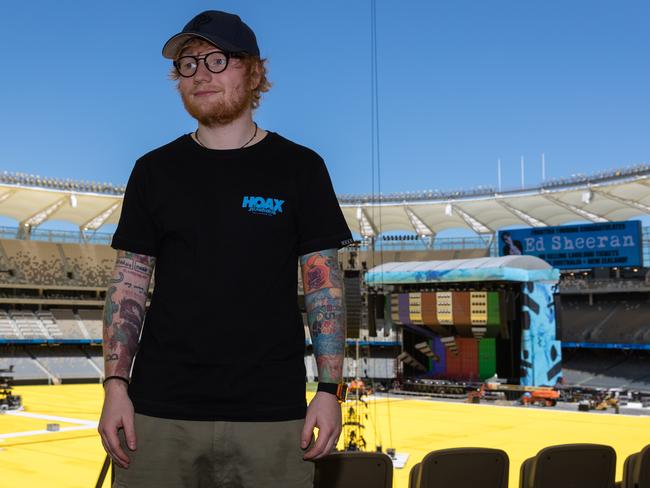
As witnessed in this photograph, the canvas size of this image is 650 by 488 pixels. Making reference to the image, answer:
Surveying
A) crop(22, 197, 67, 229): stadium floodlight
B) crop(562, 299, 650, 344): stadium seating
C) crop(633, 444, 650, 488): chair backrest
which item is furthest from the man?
crop(22, 197, 67, 229): stadium floodlight

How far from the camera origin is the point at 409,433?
1006 inches

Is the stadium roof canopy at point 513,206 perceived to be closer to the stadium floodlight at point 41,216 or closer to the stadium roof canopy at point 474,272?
the stadium roof canopy at point 474,272

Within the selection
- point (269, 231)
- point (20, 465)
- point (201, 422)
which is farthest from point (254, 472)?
point (20, 465)

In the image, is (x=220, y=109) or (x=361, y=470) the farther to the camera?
(x=361, y=470)

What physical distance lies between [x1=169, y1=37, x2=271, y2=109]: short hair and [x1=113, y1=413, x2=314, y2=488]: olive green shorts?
1.34m

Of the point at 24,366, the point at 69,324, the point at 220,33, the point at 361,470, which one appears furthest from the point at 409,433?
the point at 69,324

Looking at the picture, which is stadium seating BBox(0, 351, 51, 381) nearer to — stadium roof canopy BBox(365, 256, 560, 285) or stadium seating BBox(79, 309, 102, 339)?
stadium seating BBox(79, 309, 102, 339)

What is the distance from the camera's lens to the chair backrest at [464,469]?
4.51 m

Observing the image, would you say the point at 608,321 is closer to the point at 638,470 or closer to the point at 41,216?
the point at 41,216

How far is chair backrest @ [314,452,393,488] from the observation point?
158 inches

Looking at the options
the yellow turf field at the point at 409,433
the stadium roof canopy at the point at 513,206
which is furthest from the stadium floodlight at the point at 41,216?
the yellow turf field at the point at 409,433

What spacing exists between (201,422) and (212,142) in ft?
3.67

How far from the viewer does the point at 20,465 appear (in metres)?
18.7

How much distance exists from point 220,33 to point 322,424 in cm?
154
